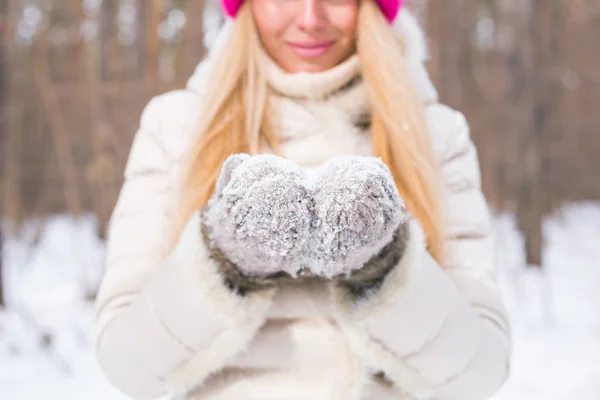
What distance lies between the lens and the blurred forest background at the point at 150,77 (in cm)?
446

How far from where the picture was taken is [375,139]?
3.67 feet

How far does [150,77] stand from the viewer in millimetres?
4355

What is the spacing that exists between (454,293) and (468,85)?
622 cm

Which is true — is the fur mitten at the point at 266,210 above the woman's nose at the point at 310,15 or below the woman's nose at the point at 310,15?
below

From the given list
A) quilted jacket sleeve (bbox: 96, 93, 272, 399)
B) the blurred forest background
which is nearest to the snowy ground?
the blurred forest background

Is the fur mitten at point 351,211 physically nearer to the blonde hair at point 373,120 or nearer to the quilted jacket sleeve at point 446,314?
the quilted jacket sleeve at point 446,314

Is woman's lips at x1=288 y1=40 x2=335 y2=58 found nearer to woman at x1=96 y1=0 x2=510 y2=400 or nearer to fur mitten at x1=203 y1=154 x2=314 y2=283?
woman at x1=96 y1=0 x2=510 y2=400

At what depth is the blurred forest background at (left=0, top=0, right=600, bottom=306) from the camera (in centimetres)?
446

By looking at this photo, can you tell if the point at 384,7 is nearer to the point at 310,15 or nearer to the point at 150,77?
the point at 310,15

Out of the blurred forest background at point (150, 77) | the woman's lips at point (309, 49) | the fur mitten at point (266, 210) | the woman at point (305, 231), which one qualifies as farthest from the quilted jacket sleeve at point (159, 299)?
the blurred forest background at point (150, 77)

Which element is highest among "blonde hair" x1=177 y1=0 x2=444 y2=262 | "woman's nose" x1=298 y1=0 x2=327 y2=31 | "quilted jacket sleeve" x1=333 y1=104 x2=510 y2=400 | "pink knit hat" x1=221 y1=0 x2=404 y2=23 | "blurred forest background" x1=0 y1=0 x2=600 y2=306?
"woman's nose" x1=298 y1=0 x2=327 y2=31

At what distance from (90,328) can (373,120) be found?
3751 millimetres

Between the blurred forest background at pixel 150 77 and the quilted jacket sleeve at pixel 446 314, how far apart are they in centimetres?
222

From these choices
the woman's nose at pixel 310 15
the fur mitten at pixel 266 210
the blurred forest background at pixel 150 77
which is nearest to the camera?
the fur mitten at pixel 266 210
